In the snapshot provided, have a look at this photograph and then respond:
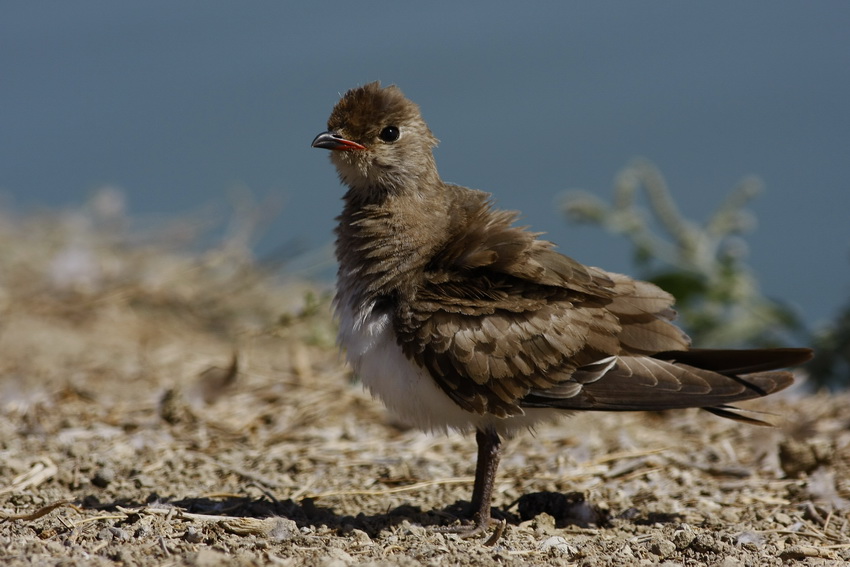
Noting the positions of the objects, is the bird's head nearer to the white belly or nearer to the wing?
the wing

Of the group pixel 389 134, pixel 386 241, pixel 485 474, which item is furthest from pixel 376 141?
A: pixel 485 474

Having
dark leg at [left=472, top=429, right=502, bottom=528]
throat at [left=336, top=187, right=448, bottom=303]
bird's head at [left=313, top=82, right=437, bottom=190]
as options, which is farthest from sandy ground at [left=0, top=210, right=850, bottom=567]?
bird's head at [left=313, top=82, right=437, bottom=190]

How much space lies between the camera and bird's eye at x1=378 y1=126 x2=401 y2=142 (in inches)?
185

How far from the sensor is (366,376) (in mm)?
4227

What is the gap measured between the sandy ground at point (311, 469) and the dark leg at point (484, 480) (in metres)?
0.15

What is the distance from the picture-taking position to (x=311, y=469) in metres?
5.06

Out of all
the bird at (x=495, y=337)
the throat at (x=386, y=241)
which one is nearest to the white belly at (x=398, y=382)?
the bird at (x=495, y=337)

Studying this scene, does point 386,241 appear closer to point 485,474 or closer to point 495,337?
point 495,337

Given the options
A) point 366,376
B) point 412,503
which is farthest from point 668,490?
point 366,376

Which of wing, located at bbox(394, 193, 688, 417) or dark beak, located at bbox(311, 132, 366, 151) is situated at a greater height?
dark beak, located at bbox(311, 132, 366, 151)

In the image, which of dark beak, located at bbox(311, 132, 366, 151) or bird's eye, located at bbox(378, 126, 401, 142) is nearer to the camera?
dark beak, located at bbox(311, 132, 366, 151)

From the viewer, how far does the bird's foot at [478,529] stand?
394cm

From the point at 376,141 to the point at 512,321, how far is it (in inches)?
45.0

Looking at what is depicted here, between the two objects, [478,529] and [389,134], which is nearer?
[478,529]
